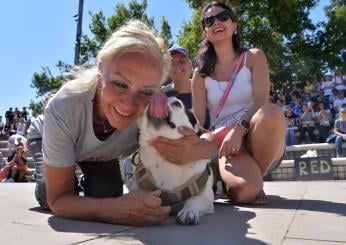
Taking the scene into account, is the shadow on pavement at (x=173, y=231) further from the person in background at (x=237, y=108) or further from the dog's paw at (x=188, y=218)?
the person in background at (x=237, y=108)

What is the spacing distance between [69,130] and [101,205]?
1.48ft

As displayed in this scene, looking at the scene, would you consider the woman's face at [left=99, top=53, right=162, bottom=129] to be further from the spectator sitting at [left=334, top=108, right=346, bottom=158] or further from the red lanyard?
the spectator sitting at [left=334, top=108, right=346, bottom=158]

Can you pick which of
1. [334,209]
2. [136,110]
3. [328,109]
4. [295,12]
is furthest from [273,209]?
[295,12]

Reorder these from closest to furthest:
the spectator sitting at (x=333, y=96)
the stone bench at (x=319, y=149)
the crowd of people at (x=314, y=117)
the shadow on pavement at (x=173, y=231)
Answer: the shadow on pavement at (x=173, y=231), the stone bench at (x=319, y=149), the crowd of people at (x=314, y=117), the spectator sitting at (x=333, y=96)

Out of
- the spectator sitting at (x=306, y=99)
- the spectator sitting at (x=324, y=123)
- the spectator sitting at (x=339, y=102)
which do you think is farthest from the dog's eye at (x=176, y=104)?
the spectator sitting at (x=306, y=99)

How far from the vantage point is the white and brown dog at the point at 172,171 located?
96.3 inches

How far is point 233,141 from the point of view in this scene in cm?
304

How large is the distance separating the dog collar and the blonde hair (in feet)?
2.03

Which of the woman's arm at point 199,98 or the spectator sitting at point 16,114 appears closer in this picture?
the woman's arm at point 199,98

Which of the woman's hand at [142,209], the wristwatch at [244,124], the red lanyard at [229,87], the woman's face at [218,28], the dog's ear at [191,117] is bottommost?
the woman's hand at [142,209]

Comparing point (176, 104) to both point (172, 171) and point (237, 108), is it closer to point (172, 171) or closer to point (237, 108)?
point (172, 171)

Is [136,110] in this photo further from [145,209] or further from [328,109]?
[328,109]

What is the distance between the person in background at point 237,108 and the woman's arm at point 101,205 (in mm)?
865

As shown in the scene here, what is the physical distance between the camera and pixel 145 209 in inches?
83.8
